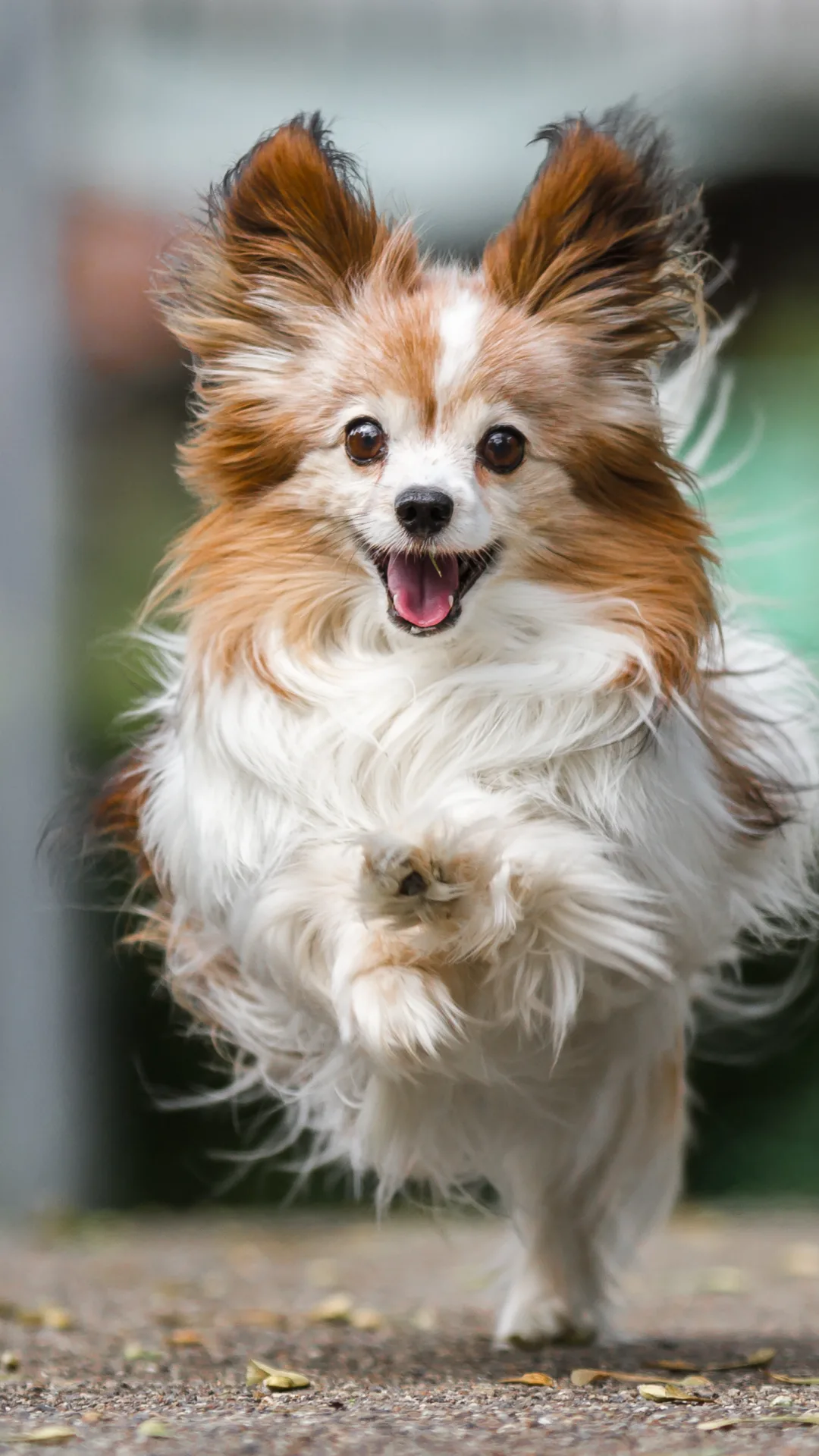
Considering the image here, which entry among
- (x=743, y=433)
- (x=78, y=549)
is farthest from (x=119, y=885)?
(x=743, y=433)

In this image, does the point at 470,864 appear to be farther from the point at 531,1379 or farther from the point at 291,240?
the point at 291,240

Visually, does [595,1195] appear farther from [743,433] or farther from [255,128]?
[255,128]

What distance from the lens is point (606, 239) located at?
4.07m

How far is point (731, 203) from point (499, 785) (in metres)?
4.94

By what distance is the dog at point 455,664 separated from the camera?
3.72m

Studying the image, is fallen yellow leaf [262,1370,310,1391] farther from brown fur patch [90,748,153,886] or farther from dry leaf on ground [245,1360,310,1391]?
brown fur patch [90,748,153,886]

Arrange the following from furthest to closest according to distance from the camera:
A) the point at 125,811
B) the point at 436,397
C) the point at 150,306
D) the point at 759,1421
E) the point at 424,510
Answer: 1. the point at 150,306
2. the point at 125,811
3. the point at 436,397
4. the point at 424,510
5. the point at 759,1421

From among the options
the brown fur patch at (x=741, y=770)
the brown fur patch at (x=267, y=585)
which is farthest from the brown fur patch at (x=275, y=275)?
the brown fur patch at (x=741, y=770)

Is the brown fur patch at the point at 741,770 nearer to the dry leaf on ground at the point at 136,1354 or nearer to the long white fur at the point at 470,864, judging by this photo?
the long white fur at the point at 470,864

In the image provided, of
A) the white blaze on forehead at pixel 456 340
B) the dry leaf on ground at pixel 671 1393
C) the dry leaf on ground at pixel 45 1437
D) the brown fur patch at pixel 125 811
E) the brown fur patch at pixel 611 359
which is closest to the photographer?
the dry leaf on ground at pixel 45 1437

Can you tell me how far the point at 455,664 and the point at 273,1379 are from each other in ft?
4.96

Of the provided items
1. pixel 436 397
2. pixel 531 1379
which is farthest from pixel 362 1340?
pixel 436 397

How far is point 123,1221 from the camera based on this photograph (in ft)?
26.7

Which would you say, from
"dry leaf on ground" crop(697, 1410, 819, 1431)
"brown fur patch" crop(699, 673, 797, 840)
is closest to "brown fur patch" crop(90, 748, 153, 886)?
"brown fur patch" crop(699, 673, 797, 840)
